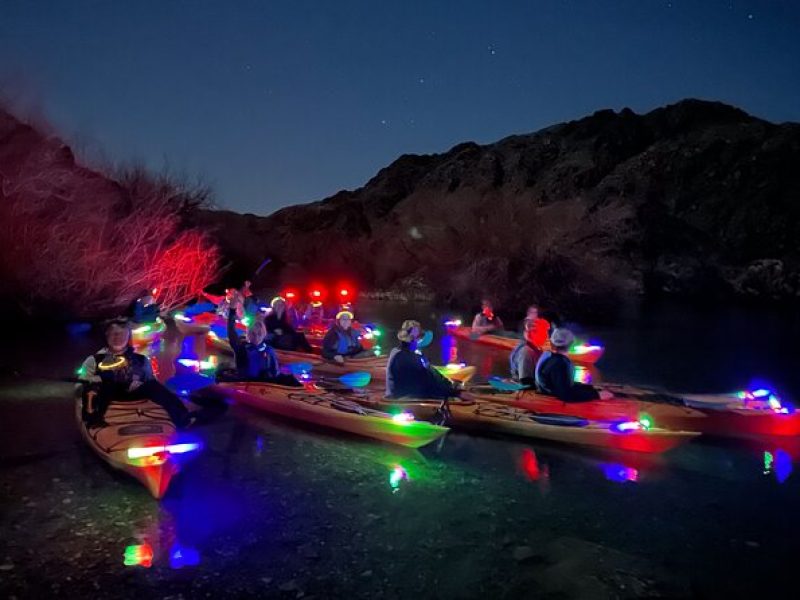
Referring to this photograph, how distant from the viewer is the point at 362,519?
6.64m

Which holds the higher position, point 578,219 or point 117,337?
point 578,219

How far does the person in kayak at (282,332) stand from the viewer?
14.3 m

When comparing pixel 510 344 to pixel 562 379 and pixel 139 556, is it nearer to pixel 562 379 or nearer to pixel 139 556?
pixel 562 379

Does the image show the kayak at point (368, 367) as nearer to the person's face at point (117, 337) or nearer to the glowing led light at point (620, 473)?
the glowing led light at point (620, 473)

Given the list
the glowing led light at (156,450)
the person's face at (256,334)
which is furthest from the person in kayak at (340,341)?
the glowing led light at (156,450)

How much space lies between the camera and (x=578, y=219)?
37.7 m

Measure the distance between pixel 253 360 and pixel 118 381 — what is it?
2928 mm

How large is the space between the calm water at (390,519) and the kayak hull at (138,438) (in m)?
0.31

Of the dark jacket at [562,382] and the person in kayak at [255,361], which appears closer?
the dark jacket at [562,382]

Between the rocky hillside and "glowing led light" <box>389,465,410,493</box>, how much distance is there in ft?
81.6

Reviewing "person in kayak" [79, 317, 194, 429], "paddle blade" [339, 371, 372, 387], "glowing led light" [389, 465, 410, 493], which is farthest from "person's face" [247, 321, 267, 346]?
"glowing led light" [389, 465, 410, 493]

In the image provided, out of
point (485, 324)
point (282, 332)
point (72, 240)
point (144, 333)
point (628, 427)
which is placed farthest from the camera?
point (72, 240)

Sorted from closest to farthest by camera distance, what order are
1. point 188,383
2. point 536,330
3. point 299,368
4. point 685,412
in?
point 685,412 < point 188,383 < point 536,330 < point 299,368

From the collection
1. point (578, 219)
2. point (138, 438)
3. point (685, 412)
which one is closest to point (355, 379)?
point (138, 438)
